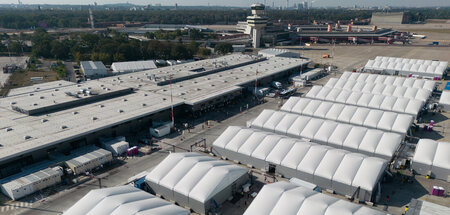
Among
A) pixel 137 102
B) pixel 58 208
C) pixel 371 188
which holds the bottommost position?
pixel 58 208

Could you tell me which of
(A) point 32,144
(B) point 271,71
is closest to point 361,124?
(B) point 271,71

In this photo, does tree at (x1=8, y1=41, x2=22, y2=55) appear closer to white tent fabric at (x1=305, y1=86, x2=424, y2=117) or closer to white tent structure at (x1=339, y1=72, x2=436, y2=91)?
white tent fabric at (x1=305, y1=86, x2=424, y2=117)

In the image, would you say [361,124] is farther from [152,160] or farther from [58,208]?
[58,208]

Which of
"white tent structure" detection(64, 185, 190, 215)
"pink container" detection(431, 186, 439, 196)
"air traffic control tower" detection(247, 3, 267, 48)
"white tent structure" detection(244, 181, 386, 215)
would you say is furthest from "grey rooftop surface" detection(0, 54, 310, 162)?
"air traffic control tower" detection(247, 3, 267, 48)

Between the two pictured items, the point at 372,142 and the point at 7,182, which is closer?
the point at 7,182

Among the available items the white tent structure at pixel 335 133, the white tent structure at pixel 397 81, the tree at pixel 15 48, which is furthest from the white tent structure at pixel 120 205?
the tree at pixel 15 48

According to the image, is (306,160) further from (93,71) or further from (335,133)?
(93,71)
